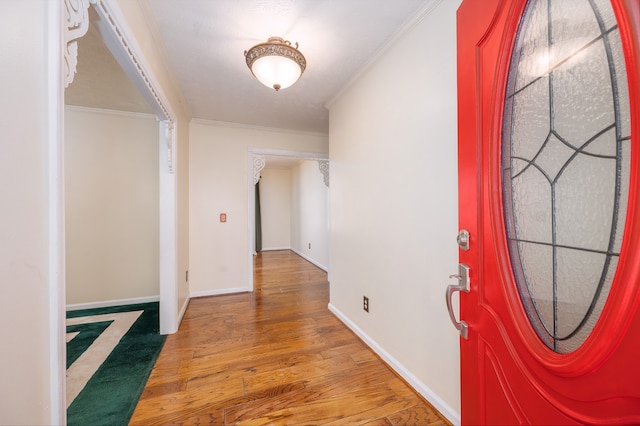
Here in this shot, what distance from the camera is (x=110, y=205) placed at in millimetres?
3020

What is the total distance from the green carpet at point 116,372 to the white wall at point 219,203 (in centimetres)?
82

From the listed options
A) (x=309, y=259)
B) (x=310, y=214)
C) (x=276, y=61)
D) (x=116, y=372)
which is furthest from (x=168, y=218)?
(x=309, y=259)

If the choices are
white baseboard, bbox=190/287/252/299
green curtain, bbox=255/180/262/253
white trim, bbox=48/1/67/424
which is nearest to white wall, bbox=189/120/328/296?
white baseboard, bbox=190/287/252/299

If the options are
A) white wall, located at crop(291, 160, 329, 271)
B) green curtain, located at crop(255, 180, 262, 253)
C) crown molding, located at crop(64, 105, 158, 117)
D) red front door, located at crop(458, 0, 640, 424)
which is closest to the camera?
red front door, located at crop(458, 0, 640, 424)

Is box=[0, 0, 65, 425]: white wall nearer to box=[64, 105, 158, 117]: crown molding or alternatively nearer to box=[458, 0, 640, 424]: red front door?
box=[458, 0, 640, 424]: red front door

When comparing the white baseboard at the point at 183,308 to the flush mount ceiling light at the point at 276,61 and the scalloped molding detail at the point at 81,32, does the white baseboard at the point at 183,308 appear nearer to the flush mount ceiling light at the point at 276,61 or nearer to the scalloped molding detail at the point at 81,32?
the scalloped molding detail at the point at 81,32

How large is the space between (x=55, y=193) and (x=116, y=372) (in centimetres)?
176

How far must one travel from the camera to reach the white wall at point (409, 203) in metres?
1.36

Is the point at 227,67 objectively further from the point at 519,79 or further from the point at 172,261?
the point at 519,79

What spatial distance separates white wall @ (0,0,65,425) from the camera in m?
0.55

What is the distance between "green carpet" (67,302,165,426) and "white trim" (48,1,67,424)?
3.41 ft

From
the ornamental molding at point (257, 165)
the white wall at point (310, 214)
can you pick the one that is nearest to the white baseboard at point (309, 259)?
the white wall at point (310, 214)

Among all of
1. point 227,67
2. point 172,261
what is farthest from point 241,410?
point 227,67

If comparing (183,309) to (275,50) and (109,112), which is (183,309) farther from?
(275,50)
